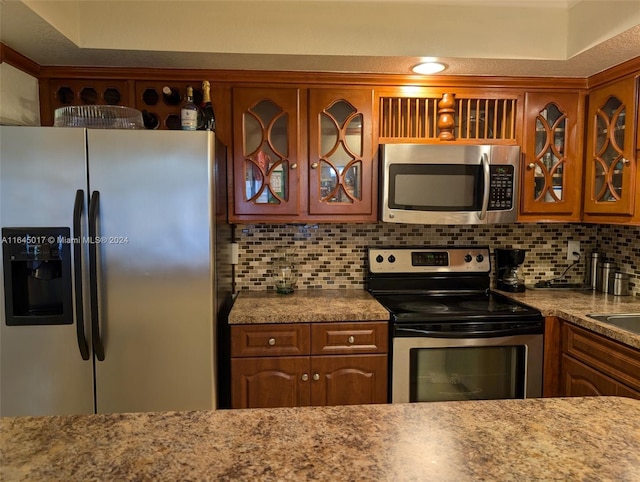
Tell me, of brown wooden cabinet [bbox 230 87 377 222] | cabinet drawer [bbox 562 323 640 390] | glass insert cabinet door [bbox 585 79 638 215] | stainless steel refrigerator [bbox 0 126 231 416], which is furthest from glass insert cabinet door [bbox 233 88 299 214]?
glass insert cabinet door [bbox 585 79 638 215]

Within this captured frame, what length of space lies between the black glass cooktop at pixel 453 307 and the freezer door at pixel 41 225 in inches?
57.3

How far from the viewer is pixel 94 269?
175cm

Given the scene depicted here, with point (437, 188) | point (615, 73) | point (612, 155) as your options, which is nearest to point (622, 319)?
point (612, 155)

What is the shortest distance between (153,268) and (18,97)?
1073 mm

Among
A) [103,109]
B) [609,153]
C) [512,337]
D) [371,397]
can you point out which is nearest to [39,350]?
[103,109]

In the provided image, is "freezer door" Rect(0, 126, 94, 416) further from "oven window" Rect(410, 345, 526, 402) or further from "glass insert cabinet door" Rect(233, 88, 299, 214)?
"oven window" Rect(410, 345, 526, 402)

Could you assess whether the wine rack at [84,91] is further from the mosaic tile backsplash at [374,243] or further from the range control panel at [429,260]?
the range control panel at [429,260]

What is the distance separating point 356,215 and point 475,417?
1499 millimetres

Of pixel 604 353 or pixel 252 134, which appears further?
pixel 252 134

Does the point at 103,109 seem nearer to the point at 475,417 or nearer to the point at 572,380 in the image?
the point at 475,417

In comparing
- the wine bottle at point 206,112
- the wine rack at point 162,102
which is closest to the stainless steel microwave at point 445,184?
the wine bottle at point 206,112

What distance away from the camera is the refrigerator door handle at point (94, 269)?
1.72 meters

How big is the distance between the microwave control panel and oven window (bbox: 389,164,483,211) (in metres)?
0.07

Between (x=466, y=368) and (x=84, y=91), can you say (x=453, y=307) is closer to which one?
(x=466, y=368)
